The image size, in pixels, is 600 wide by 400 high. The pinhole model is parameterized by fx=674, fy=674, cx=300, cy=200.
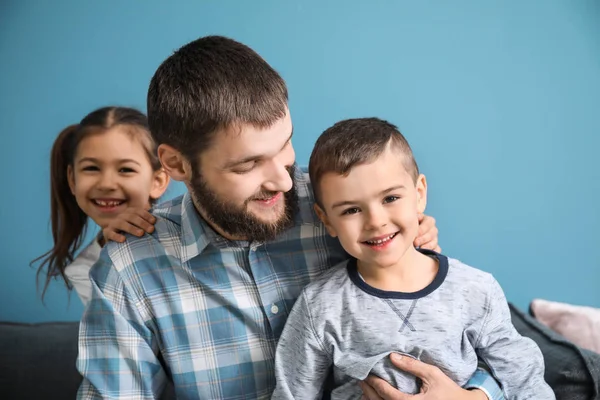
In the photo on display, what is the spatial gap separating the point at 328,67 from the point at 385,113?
275mm

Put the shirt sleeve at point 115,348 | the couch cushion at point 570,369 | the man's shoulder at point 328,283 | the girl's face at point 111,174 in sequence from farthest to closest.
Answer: the girl's face at point 111,174 → the couch cushion at point 570,369 → the shirt sleeve at point 115,348 → the man's shoulder at point 328,283

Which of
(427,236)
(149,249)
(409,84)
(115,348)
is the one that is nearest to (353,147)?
(427,236)

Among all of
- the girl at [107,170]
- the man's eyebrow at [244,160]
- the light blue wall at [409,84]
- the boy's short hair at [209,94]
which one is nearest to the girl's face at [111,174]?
the girl at [107,170]

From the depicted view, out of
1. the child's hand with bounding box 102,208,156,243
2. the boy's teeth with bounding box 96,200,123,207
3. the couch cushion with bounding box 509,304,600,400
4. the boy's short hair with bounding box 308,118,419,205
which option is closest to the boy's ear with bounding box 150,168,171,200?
the boy's teeth with bounding box 96,200,123,207

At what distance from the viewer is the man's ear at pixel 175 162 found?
5.15 ft

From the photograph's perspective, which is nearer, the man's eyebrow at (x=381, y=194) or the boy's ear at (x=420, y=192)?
the man's eyebrow at (x=381, y=194)

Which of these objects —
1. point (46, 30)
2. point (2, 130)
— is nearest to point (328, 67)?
Result: point (46, 30)

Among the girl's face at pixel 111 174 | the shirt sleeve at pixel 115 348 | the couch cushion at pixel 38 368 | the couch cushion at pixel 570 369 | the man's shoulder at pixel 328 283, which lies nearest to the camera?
the man's shoulder at pixel 328 283

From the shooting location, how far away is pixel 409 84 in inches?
99.0

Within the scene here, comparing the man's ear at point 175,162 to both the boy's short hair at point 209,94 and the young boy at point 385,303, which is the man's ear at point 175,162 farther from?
the young boy at point 385,303

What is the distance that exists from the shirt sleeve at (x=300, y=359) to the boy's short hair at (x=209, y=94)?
413mm

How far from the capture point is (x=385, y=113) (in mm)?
2535

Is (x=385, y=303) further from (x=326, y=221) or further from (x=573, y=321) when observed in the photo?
(x=573, y=321)

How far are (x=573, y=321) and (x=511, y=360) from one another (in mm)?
936
